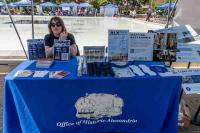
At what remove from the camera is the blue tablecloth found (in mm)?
3197

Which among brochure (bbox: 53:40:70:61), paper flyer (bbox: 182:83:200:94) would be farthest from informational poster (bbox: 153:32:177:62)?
brochure (bbox: 53:40:70:61)

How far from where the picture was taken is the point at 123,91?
10.7 ft

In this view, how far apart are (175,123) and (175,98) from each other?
0.25m

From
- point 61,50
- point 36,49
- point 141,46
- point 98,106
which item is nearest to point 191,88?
point 141,46

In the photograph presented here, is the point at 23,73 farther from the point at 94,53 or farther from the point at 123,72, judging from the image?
the point at 123,72

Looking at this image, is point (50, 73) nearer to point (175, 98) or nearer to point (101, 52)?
point (101, 52)

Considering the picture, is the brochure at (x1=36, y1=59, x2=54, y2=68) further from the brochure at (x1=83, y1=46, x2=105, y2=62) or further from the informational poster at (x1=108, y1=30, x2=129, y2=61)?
the informational poster at (x1=108, y1=30, x2=129, y2=61)

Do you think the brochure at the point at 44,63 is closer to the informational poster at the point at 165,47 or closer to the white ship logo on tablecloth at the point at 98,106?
the white ship logo on tablecloth at the point at 98,106

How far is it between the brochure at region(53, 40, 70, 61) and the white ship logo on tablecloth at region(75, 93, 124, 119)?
2.32 feet

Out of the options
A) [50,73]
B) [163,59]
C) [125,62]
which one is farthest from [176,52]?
[50,73]

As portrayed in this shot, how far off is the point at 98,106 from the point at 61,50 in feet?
2.65

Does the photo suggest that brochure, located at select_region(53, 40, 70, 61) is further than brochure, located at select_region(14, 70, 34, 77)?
Yes

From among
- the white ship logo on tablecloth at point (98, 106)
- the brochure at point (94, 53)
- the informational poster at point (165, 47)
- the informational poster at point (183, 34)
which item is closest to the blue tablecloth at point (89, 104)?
the white ship logo on tablecloth at point (98, 106)

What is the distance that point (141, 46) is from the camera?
12.1ft
